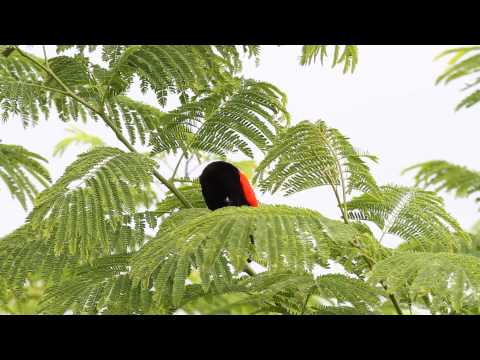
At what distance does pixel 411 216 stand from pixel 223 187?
83 centimetres

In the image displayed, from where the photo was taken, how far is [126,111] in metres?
3.38

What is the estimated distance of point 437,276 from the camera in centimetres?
176

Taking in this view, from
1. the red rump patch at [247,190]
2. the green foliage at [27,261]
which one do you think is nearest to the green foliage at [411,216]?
the red rump patch at [247,190]

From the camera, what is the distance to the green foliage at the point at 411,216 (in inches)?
98.8

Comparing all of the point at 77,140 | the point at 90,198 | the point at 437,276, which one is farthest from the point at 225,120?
the point at 77,140

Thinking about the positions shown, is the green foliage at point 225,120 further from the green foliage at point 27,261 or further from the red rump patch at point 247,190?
the green foliage at point 27,261

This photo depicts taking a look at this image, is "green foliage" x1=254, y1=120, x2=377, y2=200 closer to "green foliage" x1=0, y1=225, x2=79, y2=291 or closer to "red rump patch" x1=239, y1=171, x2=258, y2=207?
"red rump patch" x1=239, y1=171, x2=258, y2=207

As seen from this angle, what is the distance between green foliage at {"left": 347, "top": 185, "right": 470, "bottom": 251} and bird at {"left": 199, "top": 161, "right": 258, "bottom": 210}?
537 millimetres

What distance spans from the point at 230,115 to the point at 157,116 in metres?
0.61

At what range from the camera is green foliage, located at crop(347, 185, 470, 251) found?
251 centimetres
